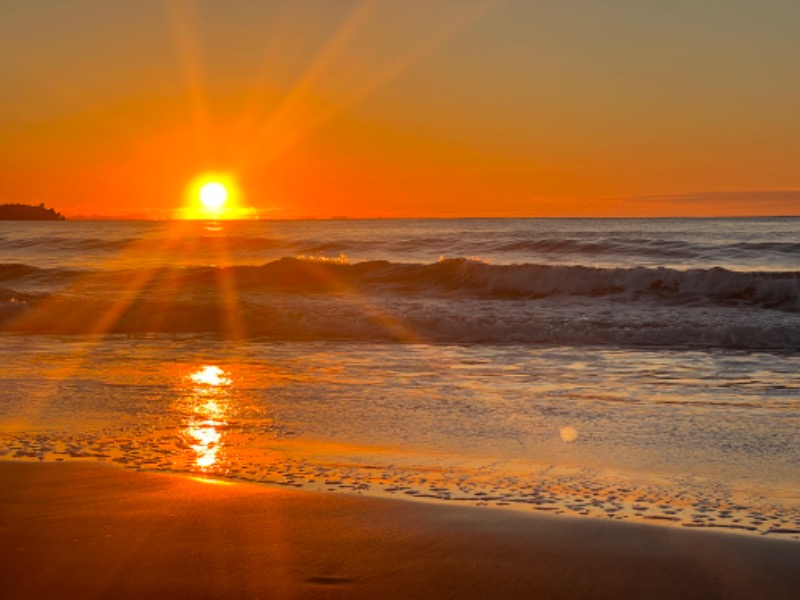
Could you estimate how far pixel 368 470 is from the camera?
6.01 m

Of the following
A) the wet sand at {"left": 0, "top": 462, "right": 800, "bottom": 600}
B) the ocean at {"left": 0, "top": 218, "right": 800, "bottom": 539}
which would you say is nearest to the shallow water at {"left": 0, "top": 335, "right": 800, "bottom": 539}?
the ocean at {"left": 0, "top": 218, "right": 800, "bottom": 539}

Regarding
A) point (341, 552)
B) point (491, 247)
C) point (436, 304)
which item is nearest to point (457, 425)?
point (341, 552)

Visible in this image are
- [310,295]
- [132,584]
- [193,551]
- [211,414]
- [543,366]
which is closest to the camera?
[132,584]

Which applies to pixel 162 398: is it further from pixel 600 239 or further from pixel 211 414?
pixel 600 239

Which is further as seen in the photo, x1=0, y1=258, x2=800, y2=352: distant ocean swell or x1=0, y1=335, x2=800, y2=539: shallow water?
x1=0, y1=258, x2=800, y2=352: distant ocean swell

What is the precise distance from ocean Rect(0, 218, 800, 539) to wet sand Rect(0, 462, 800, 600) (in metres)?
0.41

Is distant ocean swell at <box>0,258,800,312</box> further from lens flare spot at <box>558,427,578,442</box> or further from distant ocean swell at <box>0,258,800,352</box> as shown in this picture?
lens flare spot at <box>558,427,578,442</box>

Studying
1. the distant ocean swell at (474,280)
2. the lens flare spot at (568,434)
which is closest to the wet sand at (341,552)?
the lens flare spot at (568,434)

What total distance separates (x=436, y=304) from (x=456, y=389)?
10.4m

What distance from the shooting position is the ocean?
576cm

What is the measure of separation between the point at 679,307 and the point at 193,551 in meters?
15.9

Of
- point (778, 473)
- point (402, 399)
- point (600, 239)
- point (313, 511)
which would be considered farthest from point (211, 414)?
point (600, 239)

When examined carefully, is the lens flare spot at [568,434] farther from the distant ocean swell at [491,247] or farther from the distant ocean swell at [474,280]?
the distant ocean swell at [491,247]

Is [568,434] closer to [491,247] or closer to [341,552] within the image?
[341,552]
